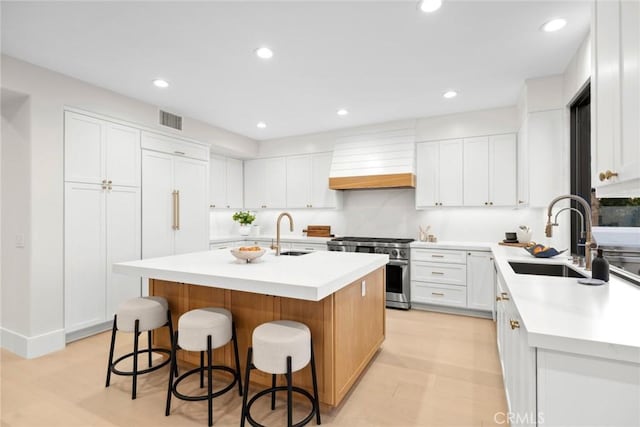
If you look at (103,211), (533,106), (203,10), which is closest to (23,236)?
(103,211)

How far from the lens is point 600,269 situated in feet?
6.01

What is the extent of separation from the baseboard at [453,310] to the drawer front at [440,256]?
633 mm

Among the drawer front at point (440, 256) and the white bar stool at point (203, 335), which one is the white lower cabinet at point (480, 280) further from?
the white bar stool at point (203, 335)

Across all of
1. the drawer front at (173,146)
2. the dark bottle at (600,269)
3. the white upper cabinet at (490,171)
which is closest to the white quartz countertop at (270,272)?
the dark bottle at (600,269)

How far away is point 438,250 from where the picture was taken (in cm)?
427

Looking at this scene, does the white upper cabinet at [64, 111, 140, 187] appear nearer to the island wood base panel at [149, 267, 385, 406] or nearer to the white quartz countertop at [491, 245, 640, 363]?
the island wood base panel at [149, 267, 385, 406]

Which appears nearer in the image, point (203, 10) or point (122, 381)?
point (203, 10)

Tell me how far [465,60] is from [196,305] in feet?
10.5

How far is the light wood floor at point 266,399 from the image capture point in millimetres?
2059

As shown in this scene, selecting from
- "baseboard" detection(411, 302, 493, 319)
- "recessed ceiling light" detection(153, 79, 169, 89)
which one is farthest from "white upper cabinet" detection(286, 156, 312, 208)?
"recessed ceiling light" detection(153, 79, 169, 89)

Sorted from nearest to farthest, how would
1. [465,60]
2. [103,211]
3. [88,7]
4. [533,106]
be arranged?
[88,7] < [465,60] < [533,106] < [103,211]

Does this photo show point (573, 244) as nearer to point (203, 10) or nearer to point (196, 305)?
point (196, 305)

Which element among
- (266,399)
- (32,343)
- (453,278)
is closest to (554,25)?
(453,278)

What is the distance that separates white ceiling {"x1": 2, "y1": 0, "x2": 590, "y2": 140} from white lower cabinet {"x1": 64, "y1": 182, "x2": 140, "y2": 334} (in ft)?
4.02
